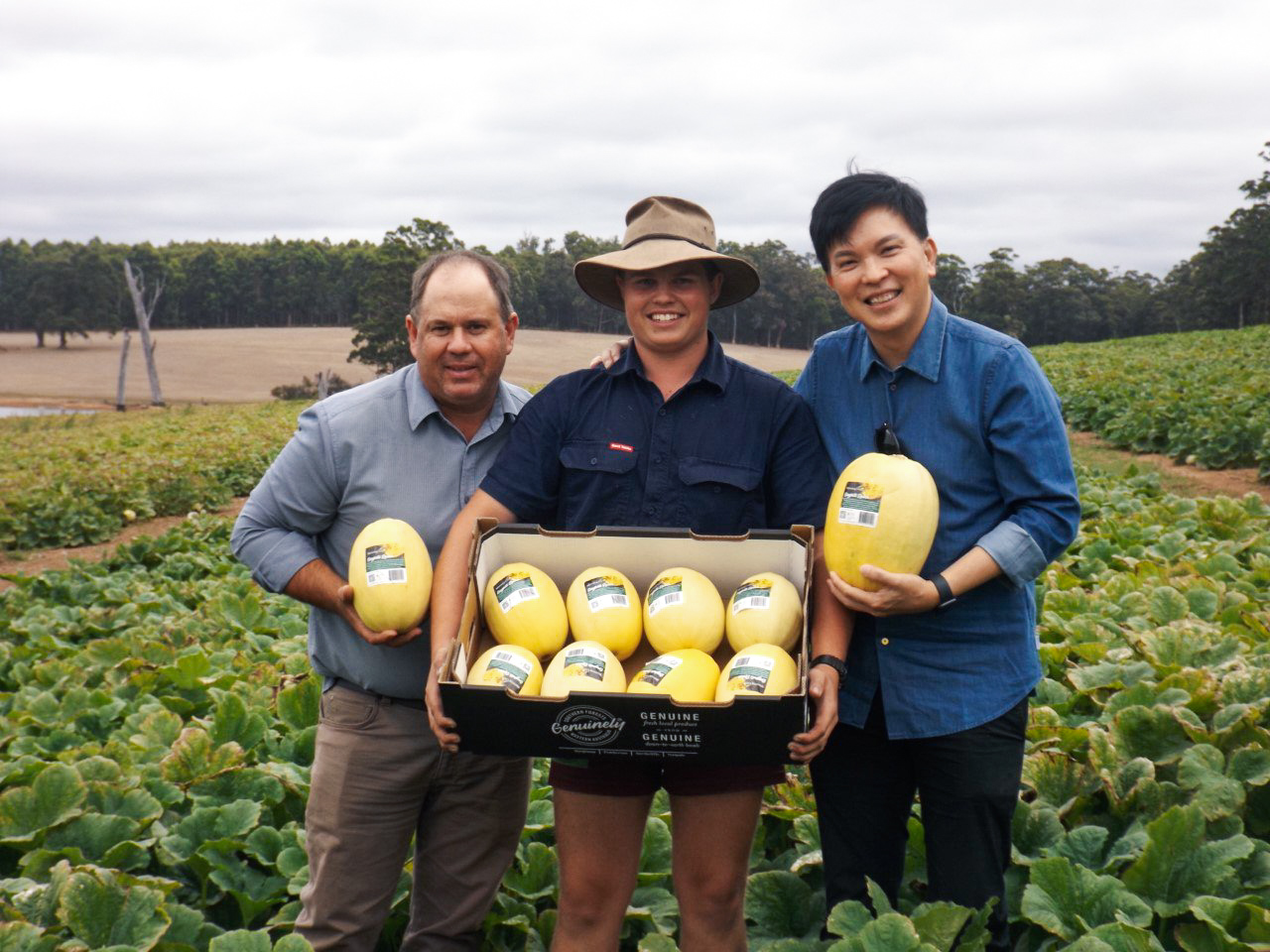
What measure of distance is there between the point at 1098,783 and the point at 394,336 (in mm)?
46786

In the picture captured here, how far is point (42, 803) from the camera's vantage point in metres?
3.51

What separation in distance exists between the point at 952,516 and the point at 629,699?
928 mm

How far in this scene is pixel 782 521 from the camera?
255cm

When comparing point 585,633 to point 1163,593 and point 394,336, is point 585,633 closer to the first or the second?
point 1163,593

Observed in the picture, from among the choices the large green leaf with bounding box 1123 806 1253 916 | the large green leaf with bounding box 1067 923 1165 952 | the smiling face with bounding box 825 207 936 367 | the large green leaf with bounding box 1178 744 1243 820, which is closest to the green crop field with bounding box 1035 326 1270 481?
the large green leaf with bounding box 1178 744 1243 820

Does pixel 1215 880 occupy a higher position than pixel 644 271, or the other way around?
pixel 644 271

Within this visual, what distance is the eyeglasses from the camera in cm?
246

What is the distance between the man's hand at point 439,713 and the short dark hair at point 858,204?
4.17ft

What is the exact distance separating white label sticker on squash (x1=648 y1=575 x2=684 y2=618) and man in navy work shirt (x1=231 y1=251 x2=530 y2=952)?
28.0 inches

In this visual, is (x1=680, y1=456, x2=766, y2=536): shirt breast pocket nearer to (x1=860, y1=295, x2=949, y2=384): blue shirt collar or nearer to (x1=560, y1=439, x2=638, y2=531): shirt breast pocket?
(x1=560, y1=439, x2=638, y2=531): shirt breast pocket

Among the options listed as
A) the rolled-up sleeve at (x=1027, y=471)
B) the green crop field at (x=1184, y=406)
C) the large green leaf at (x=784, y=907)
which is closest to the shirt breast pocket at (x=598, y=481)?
the rolled-up sleeve at (x=1027, y=471)

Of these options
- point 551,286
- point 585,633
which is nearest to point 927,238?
point 585,633

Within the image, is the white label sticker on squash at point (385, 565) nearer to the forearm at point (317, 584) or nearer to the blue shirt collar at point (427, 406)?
the forearm at point (317, 584)

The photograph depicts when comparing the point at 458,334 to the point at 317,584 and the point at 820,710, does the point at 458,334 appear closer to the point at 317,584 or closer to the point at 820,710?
the point at 317,584
